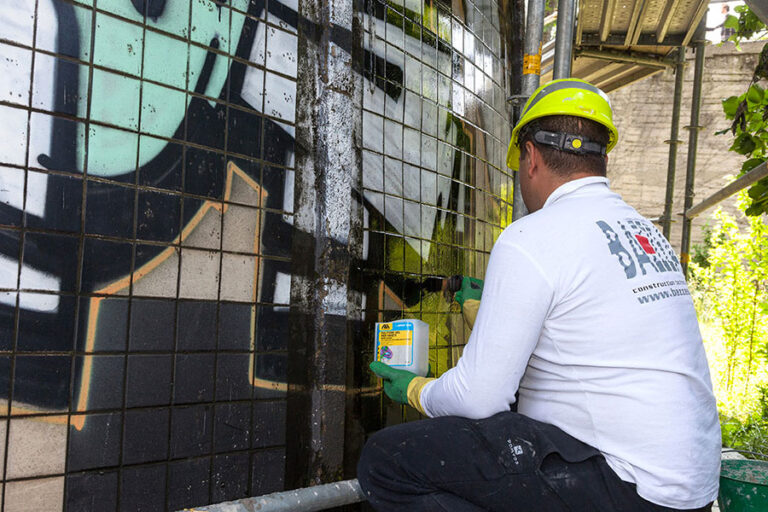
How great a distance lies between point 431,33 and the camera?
4.46 metres

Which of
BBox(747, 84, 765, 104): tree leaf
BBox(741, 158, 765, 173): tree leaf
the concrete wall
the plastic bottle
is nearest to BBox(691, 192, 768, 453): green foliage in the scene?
BBox(741, 158, 765, 173): tree leaf

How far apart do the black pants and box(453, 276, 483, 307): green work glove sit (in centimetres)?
127

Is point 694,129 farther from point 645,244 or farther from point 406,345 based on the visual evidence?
point 645,244

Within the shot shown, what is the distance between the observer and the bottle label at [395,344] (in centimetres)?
274

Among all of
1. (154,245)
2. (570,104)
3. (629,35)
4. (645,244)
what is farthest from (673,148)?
(154,245)

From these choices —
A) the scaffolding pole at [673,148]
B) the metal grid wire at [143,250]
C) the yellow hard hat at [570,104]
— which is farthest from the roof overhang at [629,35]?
the yellow hard hat at [570,104]

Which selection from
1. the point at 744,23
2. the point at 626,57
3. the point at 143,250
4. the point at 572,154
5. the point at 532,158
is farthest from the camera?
the point at 626,57

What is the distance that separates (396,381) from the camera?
247cm

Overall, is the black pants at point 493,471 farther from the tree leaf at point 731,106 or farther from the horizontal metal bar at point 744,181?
the tree leaf at point 731,106

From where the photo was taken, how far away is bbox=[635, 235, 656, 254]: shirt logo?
1916 mm

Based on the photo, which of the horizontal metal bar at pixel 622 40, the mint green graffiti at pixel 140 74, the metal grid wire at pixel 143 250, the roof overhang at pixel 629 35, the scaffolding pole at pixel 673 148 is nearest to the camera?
the metal grid wire at pixel 143 250

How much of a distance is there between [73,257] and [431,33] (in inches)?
121

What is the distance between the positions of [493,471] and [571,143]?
1184 mm

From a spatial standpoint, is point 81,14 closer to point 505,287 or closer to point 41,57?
point 41,57
